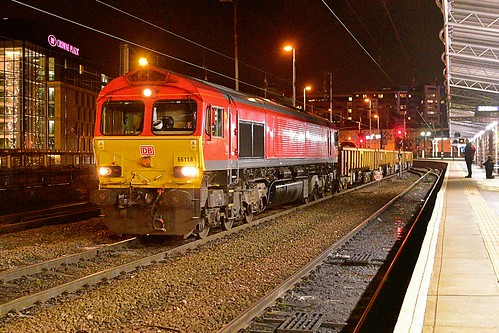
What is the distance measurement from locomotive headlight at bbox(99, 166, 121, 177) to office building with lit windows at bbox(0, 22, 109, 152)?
121ft

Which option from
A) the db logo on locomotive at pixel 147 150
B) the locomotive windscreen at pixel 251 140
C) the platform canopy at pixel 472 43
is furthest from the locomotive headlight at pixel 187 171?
the platform canopy at pixel 472 43

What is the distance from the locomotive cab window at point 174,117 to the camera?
12836mm

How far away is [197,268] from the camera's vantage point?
11.0 meters

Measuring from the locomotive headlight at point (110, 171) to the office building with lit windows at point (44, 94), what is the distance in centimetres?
3687

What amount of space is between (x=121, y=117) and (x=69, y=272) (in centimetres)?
427

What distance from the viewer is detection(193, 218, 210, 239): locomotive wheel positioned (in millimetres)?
13641

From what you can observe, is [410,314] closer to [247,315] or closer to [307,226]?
[247,315]

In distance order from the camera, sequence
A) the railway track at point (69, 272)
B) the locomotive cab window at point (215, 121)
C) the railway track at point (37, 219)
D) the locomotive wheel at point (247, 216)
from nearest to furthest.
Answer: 1. the railway track at point (69, 272)
2. the locomotive cab window at point (215, 121)
3. the railway track at point (37, 219)
4. the locomotive wheel at point (247, 216)

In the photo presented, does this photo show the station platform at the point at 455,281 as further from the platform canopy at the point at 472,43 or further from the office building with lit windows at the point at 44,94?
the office building with lit windows at the point at 44,94

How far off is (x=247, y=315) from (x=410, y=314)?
2111 millimetres

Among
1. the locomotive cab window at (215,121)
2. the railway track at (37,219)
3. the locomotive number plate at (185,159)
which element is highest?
the locomotive cab window at (215,121)

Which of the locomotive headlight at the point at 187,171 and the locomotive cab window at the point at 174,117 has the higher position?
the locomotive cab window at the point at 174,117

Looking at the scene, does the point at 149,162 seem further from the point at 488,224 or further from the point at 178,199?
the point at 488,224

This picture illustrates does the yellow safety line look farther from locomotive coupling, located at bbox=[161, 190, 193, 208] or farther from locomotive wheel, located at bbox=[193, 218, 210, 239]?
locomotive wheel, located at bbox=[193, 218, 210, 239]
